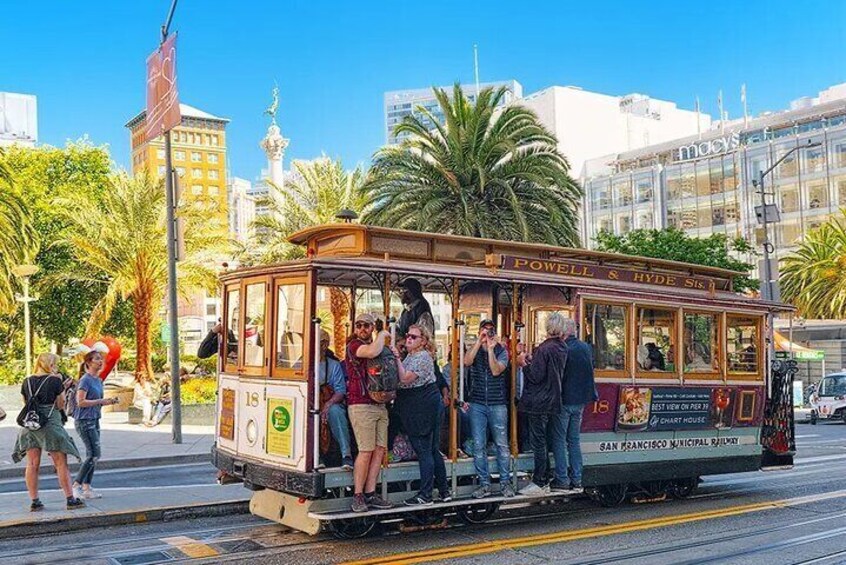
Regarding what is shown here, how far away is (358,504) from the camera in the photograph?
884 centimetres

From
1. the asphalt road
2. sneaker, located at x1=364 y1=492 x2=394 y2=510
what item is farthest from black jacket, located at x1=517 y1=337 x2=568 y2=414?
sneaker, located at x1=364 y1=492 x2=394 y2=510

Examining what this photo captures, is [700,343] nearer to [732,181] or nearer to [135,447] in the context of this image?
[135,447]

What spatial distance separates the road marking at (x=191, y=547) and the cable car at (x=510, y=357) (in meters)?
0.79

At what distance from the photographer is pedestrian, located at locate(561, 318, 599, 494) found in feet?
34.0

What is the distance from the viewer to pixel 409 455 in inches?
372

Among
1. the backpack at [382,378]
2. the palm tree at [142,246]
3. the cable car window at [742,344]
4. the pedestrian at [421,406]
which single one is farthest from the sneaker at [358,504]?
the palm tree at [142,246]

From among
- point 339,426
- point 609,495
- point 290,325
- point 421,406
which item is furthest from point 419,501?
point 609,495

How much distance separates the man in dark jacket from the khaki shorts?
195 cm

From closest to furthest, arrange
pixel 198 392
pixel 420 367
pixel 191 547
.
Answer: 1. pixel 191 547
2. pixel 420 367
3. pixel 198 392

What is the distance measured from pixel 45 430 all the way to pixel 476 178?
1733cm

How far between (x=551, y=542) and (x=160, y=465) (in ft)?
32.4

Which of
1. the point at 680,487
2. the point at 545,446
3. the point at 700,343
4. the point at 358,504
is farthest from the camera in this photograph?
the point at 680,487

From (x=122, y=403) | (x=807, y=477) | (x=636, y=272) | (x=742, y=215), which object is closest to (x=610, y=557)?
(x=636, y=272)

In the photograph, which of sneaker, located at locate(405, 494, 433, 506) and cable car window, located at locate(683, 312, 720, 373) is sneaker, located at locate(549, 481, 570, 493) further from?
cable car window, located at locate(683, 312, 720, 373)
